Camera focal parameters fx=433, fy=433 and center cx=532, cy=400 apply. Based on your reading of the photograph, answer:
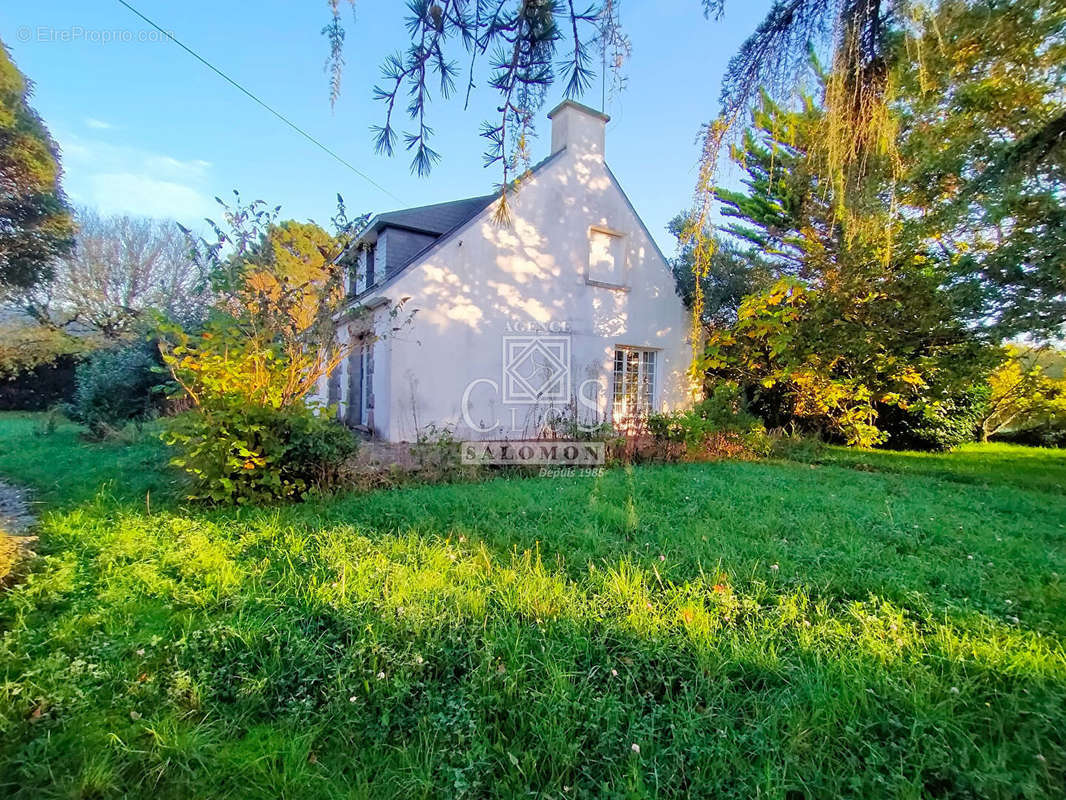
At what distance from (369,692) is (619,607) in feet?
4.13

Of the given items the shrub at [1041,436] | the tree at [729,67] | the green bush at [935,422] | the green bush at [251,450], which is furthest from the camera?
the shrub at [1041,436]

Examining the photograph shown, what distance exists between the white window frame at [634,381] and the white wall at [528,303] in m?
0.20

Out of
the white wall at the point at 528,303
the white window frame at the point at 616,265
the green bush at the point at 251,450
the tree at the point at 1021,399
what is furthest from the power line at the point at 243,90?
the tree at the point at 1021,399

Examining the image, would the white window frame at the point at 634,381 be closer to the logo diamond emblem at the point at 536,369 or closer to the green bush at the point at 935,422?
the logo diamond emblem at the point at 536,369

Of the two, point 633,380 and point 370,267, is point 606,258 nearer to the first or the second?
point 633,380

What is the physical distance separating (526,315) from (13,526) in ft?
25.1

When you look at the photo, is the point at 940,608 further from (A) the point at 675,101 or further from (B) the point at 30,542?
(B) the point at 30,542

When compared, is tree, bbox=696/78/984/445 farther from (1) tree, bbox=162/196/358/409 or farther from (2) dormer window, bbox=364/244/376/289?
(2) dormer window, bbox=364/244/376/289

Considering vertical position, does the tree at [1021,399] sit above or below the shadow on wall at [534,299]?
below

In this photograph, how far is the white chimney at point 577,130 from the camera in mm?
9648

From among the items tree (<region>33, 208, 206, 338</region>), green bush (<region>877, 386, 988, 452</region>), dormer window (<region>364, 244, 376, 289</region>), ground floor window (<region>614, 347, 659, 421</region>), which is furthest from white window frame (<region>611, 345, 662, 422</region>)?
tree (<region>33, 208, 206, 338</region>)

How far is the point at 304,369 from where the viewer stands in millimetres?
4879

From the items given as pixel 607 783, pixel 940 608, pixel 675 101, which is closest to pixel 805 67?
pixel 675 101

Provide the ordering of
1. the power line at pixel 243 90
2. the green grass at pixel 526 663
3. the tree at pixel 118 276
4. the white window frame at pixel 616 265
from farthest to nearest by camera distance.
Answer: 1. the tree at pixel 118 276
2. the white window frame at pixel 616 265
3. the power line at pixel 243 90
4. the green grass at pixel 526 663
